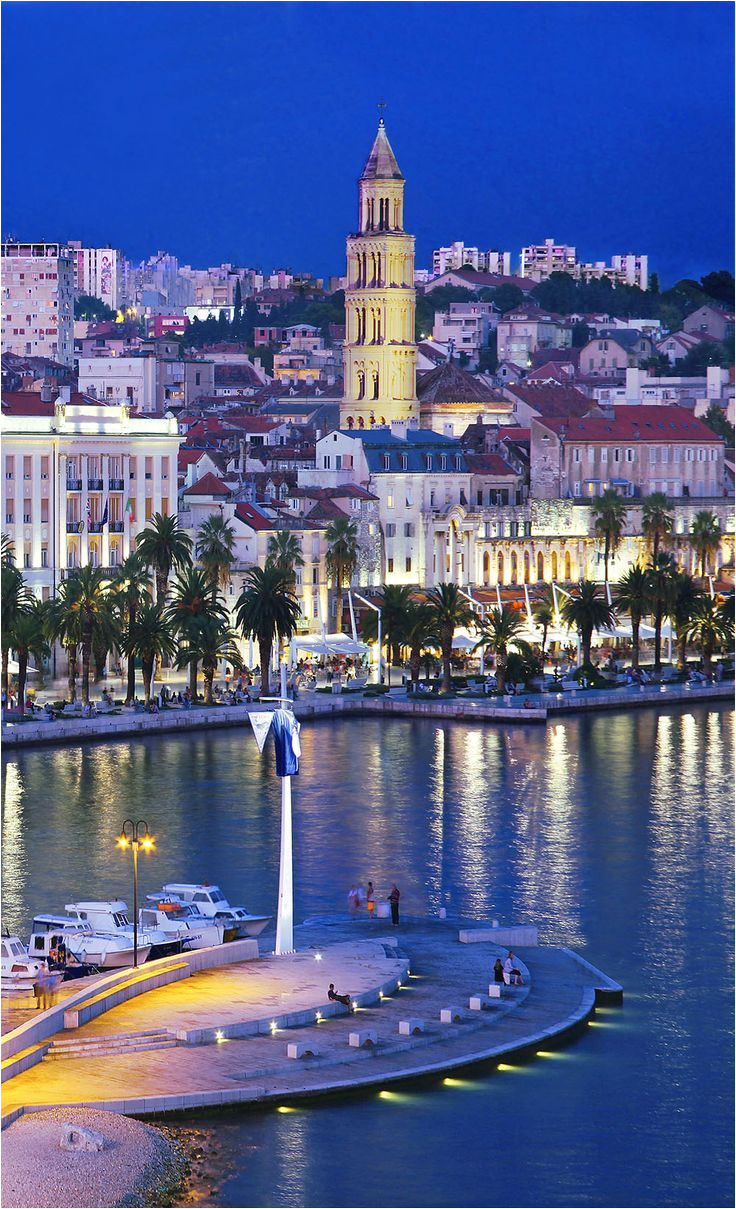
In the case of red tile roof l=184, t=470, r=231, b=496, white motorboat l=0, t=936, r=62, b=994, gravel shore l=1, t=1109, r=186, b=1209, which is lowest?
gravel shore l=1, t=1109, r=186, b=1209

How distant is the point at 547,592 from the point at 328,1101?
216 ft

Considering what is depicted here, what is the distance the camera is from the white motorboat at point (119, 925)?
4212cm

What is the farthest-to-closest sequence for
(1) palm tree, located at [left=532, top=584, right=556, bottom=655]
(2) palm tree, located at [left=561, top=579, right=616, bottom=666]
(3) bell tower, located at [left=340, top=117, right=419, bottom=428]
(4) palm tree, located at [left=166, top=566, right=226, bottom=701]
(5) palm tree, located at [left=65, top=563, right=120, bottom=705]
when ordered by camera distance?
(3) bell tower, located at [left=340, top=117, right=419, bottom=428]
(1) palm tree, located at [left=532, top=584, right=556, bottom=655]
(2) palm tree, located at [left=561, top=579, right=616, bottom=666]
(4) palm tree, located at [left=166, top=566, right=226, bottom=701]
(5) palm tree, located at [left=65, top=563, right=120, bottom=705]

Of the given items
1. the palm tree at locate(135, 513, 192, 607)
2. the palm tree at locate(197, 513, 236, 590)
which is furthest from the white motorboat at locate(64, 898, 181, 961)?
the palm tree at locate(197, 513, 236, 590)

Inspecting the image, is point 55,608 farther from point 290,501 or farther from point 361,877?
point 361,877

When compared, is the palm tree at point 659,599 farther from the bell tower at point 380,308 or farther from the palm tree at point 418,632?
the bell tower at point 380,308

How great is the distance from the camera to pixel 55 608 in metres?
75.2

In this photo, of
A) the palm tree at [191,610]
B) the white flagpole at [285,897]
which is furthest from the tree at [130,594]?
the white flagpole at [285,897]

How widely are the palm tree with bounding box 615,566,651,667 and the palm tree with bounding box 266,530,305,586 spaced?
33.4 feet

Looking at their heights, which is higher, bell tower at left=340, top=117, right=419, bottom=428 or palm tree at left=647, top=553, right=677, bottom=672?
bell tower at left=340, top=117, right=419, bottom=428

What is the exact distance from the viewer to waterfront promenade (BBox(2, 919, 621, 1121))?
34.1 m

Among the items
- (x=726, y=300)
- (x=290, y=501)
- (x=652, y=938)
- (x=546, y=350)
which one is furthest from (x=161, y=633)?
(x=726, y=300)

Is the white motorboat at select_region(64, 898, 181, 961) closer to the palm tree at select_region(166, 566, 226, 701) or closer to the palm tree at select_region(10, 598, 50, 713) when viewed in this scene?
the palm tree at select_region(10, 598, 50, 713)

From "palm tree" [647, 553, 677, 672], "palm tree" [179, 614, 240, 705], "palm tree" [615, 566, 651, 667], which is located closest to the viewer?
"palm tree" [179, 614, 240, 705]
